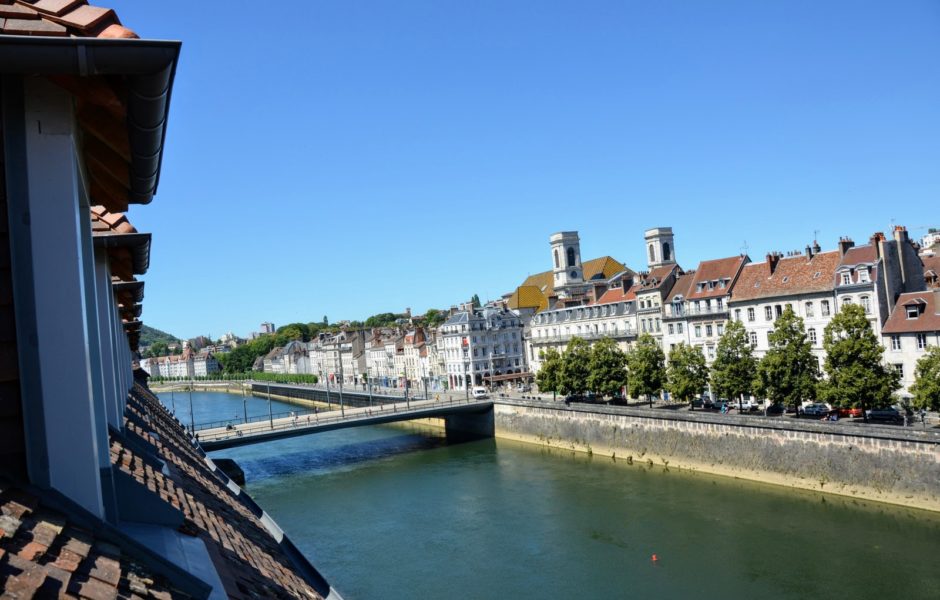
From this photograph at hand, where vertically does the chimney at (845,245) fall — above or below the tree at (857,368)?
above

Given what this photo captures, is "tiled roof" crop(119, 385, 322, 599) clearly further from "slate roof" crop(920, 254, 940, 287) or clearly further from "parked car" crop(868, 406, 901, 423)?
"slate roof" crop(920, 254, 940, 287)

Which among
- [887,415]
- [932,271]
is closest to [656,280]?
[932,271]

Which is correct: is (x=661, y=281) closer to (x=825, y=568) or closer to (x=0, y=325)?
(x=825, y=568)

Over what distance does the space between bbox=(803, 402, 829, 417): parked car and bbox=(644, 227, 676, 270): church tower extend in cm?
3689

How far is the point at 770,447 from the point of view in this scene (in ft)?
95.7

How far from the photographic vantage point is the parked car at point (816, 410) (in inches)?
1261

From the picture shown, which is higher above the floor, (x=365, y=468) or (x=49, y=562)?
(x=49, y=562)

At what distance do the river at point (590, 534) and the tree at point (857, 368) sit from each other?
408cm

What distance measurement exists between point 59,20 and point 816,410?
34.4 m

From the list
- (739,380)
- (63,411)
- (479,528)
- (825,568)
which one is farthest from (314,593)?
(739,380)

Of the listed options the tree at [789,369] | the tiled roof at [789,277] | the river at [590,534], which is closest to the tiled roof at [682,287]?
A: the tiled roof at [789,277]

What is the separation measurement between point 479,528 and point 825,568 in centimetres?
1094

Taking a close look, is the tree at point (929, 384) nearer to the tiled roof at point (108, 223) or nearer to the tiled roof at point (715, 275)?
the tiled roof at point (715, 275)

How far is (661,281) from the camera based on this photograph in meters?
46.9
